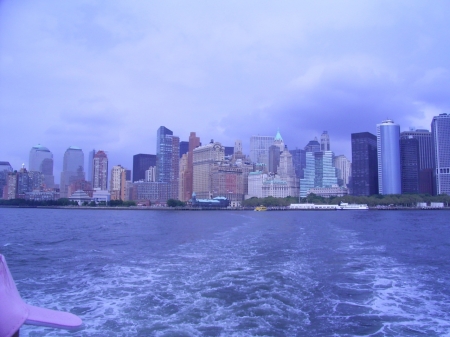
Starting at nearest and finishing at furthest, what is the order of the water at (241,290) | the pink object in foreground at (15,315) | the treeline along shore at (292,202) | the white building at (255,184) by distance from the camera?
the pink object in foreground at (15,315) < the water at (241,290) < the treeline along shore at (292,202) < the white building at (255,184)

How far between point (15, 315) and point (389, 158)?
132036 mm

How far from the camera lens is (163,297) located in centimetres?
870

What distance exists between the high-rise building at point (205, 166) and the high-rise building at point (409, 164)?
61.5 metres

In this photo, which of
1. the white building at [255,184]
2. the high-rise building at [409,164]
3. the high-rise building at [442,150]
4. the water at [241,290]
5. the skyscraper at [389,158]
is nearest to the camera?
the water at [241,290]

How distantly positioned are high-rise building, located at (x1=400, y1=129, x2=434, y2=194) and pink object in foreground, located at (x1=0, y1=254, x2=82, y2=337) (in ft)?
453

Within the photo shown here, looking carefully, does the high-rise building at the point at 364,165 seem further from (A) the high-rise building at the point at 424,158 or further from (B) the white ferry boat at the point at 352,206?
(B) the white ferry boat at the point at 352,206

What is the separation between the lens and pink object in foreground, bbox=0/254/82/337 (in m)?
2.01

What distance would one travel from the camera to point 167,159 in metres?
157

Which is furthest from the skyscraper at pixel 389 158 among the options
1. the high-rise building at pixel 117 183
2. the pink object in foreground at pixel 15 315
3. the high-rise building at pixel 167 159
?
the pink object in foreground at pixel 15 315

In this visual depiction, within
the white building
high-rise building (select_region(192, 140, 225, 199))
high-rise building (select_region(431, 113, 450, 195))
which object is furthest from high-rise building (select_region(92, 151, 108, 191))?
high-rise building (select_region(431, 113, 450, 195))

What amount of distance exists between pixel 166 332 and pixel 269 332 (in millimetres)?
1765

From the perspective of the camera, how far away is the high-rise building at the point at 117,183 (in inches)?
5869

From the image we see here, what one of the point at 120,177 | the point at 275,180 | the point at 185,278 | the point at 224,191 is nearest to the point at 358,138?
the point at 275,180

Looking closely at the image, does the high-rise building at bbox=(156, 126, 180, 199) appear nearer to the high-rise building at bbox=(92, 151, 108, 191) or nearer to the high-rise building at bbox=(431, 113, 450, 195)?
the high-rise building at bbox=(92, 151, 108, 191)
